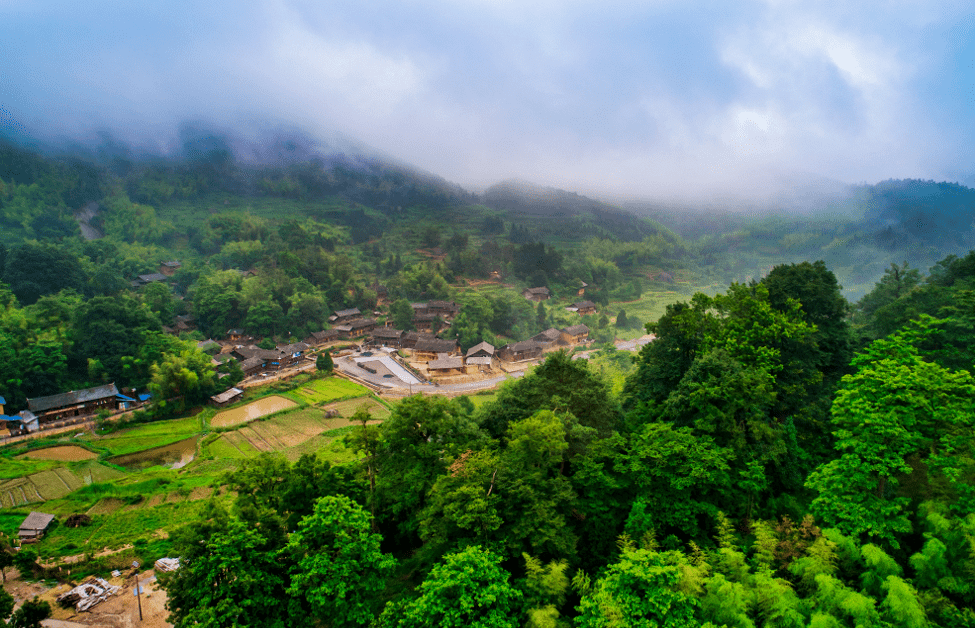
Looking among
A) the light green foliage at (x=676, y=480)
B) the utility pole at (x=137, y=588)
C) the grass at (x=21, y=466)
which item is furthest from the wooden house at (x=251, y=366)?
the light green foliage at (x=676, y=480)

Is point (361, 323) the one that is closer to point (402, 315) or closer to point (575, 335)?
point (402, 315)

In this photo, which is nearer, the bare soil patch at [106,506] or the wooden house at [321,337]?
the bare soil patch at [106,506]

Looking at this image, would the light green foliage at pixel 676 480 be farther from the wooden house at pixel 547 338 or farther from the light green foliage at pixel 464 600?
the wooden house at pixel 547 338

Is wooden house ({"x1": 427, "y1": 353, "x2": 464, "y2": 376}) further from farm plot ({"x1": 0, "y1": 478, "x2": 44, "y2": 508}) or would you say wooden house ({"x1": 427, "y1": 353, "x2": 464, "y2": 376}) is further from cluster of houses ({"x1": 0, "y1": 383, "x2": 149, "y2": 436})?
farm plot ({"x1": 0, "y1": 478, "x2": 44, "y2": 508})

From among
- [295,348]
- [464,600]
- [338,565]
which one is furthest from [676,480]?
[295,348]

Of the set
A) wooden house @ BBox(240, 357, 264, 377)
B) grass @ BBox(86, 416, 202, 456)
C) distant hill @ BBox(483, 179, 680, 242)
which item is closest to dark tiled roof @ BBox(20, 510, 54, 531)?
grass @ BBox(86, 416, 202, 456)

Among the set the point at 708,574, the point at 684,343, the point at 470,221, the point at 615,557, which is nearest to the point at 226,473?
the point at 615,557
